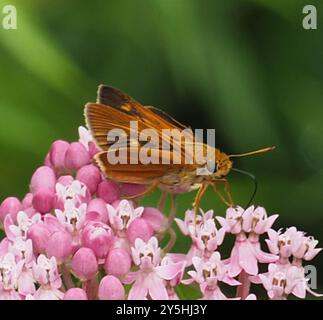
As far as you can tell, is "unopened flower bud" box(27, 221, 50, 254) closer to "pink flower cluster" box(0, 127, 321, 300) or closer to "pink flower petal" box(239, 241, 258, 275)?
"pink flower cluster" box(0, 127, 321, 300)

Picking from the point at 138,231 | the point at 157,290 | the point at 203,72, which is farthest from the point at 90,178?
the point at 203,72

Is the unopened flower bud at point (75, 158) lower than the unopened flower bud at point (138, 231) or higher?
higher

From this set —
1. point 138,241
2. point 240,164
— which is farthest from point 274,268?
point 240,164

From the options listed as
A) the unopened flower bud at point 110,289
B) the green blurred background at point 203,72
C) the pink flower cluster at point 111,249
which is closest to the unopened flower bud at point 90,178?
the pink flower cluster at point 111,249

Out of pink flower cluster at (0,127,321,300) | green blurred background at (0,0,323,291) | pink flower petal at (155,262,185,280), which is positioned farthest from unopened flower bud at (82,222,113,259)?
green blurred background at (0,0,323,291)

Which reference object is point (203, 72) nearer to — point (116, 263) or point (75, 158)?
point (75, 158)

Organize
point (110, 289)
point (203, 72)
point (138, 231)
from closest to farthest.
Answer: point (110, 289) < point (138, 231) < point (203, 72)

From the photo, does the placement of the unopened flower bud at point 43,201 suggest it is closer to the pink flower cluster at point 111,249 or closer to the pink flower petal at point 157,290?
the pink flower cluster at point 111,249
